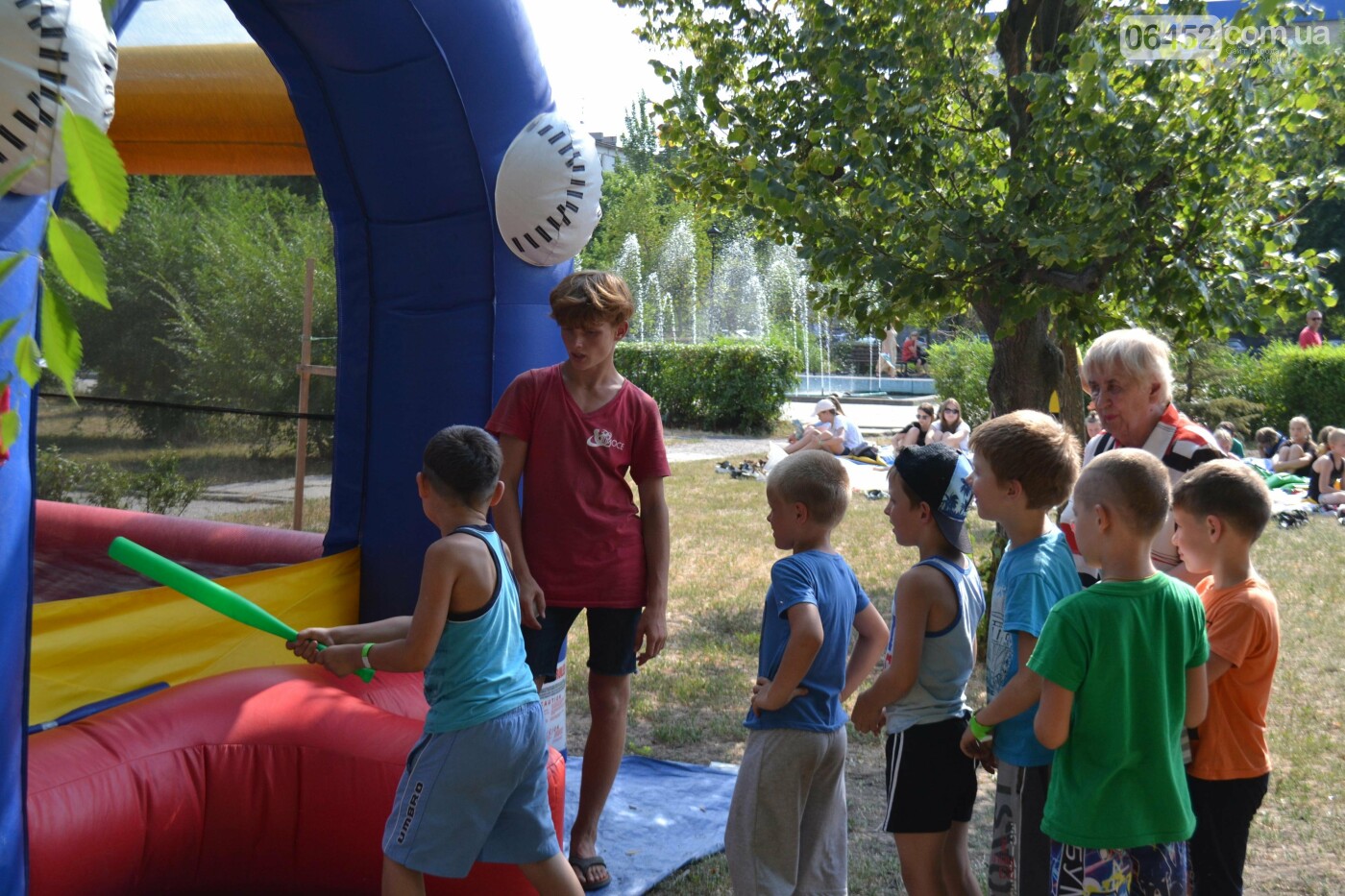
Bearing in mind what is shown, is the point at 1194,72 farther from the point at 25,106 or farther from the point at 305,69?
the point at 25,106

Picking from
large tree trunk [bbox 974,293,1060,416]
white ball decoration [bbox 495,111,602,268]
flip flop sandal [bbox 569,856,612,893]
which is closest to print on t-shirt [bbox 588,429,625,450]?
white ball decoration [bbox 495,111,602,268]

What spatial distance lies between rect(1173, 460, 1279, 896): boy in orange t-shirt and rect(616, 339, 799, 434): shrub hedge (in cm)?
1605

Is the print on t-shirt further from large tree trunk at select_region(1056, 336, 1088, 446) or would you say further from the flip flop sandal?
large tree trunk at select_region(1056, 336, 1088, 446)

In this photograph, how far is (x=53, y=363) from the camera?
39.0 inches

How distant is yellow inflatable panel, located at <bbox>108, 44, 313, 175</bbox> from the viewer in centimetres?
476

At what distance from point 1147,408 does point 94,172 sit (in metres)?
2.63

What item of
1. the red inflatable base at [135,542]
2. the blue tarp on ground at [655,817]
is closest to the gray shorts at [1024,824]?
the blue tarp on ground at [655,817]

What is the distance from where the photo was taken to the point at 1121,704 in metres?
2.26

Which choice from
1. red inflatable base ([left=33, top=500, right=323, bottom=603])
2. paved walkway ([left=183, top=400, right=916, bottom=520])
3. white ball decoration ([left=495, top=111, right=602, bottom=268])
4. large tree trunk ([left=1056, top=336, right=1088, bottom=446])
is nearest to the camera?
white ball decoration ([left=495, top=111, right=602, bottom=268])

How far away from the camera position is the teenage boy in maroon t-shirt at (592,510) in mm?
3268

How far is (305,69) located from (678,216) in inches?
1376

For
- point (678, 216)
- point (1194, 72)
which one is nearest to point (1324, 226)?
point (678, 216)

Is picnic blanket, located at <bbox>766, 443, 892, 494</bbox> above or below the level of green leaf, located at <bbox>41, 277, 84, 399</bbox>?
below

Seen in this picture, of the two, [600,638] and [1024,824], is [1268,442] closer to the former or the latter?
[600,638]
